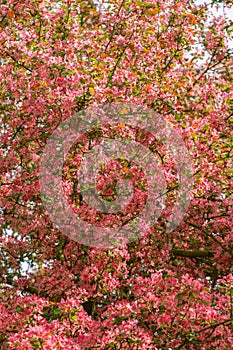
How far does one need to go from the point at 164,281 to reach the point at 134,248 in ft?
5.12

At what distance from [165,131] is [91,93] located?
1.46 metres

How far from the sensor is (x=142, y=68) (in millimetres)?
12086

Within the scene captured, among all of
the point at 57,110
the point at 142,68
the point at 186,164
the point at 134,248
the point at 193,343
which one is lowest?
the point at 193,343

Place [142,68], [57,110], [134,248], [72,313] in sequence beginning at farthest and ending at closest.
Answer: [142,68] < [134,248] < [57,110] < [72,313]

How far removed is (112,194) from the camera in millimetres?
10164

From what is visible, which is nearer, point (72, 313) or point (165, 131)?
point (72, 313)

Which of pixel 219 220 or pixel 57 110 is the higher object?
pixel 57 110

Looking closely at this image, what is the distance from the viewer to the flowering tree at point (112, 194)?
8.88 m

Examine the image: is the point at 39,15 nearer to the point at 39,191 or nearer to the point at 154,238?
the point at 39,191

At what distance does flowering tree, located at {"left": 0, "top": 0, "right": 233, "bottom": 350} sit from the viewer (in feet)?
29.1

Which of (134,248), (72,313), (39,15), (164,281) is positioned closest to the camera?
(72,313)

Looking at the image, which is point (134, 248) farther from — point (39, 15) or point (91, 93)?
point (39, 15)

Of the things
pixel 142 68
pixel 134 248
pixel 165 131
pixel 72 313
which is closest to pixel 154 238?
pixel 134 248

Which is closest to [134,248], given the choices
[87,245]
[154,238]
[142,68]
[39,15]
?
[154,238]
